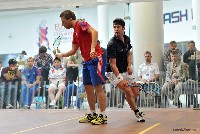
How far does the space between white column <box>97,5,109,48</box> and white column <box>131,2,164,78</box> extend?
34.8 inches

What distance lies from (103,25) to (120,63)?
5870mm

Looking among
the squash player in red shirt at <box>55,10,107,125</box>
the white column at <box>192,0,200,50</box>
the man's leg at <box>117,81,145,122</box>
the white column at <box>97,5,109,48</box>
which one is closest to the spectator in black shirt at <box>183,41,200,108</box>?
the white column at <box>192,0,200,50</box>

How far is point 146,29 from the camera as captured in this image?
7.97 meters

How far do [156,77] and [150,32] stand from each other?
1.10 m

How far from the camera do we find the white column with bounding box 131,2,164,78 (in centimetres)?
787

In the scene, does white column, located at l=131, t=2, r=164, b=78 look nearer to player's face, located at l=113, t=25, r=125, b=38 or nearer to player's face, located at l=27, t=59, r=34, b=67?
player's face, located at l=27, t=59, r=34, b=67

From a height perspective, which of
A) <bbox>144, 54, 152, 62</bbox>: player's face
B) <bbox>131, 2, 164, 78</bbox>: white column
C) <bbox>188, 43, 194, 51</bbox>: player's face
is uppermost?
<bbox>131, 2, 164, 78</bbox>: white column

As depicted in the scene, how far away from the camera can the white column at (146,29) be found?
7871 millimetres

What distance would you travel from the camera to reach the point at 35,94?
7.86m

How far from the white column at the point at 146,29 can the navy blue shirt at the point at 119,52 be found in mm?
3215

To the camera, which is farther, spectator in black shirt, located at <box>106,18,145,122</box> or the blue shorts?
spectator in black shirt, located at <box>106,18,145,122</box>

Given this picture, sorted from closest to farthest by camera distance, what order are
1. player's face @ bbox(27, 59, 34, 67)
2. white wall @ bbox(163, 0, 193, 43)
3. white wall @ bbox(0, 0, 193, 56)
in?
player's face @ bbox(27, 59, 34, 67), white wall @ bbox(163, 0, 193, 43), white wall @ bbox(0, 0, 193, 56)

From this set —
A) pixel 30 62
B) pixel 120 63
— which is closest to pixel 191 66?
Result: pixel 120 63

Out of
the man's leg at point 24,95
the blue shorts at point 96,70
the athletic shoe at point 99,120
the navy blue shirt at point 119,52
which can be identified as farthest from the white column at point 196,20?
the athletic shoe at point 99,120
